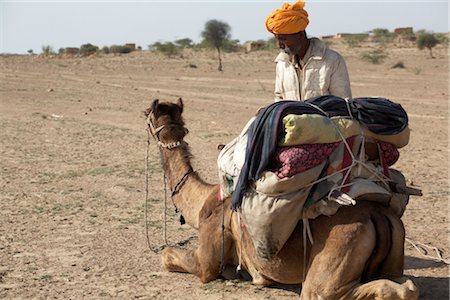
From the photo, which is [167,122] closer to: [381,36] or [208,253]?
[208,253]

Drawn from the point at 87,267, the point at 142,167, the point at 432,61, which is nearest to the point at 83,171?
the point at 142,167

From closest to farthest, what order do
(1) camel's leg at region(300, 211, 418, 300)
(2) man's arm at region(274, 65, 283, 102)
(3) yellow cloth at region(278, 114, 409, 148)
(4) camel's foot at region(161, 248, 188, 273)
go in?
(1) camel's leg at region(300, 211, 418, 300) < (3) yellow cloth at region(278, 114, 409, 148) < (2) man's arm at region(274, 65, 283, 102) < (4) camel's foot at region(161, 248, 188, 273)

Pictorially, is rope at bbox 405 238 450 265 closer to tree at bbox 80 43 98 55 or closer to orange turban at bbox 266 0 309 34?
orange turban at bbox 266 0 309 34

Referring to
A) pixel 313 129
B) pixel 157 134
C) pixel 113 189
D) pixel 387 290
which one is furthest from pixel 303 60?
pixel 113 189

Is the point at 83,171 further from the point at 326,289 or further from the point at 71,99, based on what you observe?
the point at 71,99

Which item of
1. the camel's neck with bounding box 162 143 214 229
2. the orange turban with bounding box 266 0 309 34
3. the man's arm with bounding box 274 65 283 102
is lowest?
the camel's neck with bounding box 162 143 214 229

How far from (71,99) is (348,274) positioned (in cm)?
1976

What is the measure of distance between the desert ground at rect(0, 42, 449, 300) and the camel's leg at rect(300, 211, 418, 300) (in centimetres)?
103

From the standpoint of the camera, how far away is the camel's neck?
6184mm

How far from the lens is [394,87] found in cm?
2606

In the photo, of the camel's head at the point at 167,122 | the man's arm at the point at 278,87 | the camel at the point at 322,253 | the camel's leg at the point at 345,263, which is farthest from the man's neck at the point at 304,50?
the camel's leg at the point at 345,263

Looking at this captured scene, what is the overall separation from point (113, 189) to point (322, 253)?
5.47 metres

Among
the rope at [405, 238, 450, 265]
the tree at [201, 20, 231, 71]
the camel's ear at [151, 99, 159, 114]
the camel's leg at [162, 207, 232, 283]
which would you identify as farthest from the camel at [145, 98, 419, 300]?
the tree at [201, 20, 231, 71]

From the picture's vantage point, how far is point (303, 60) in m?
5.72
